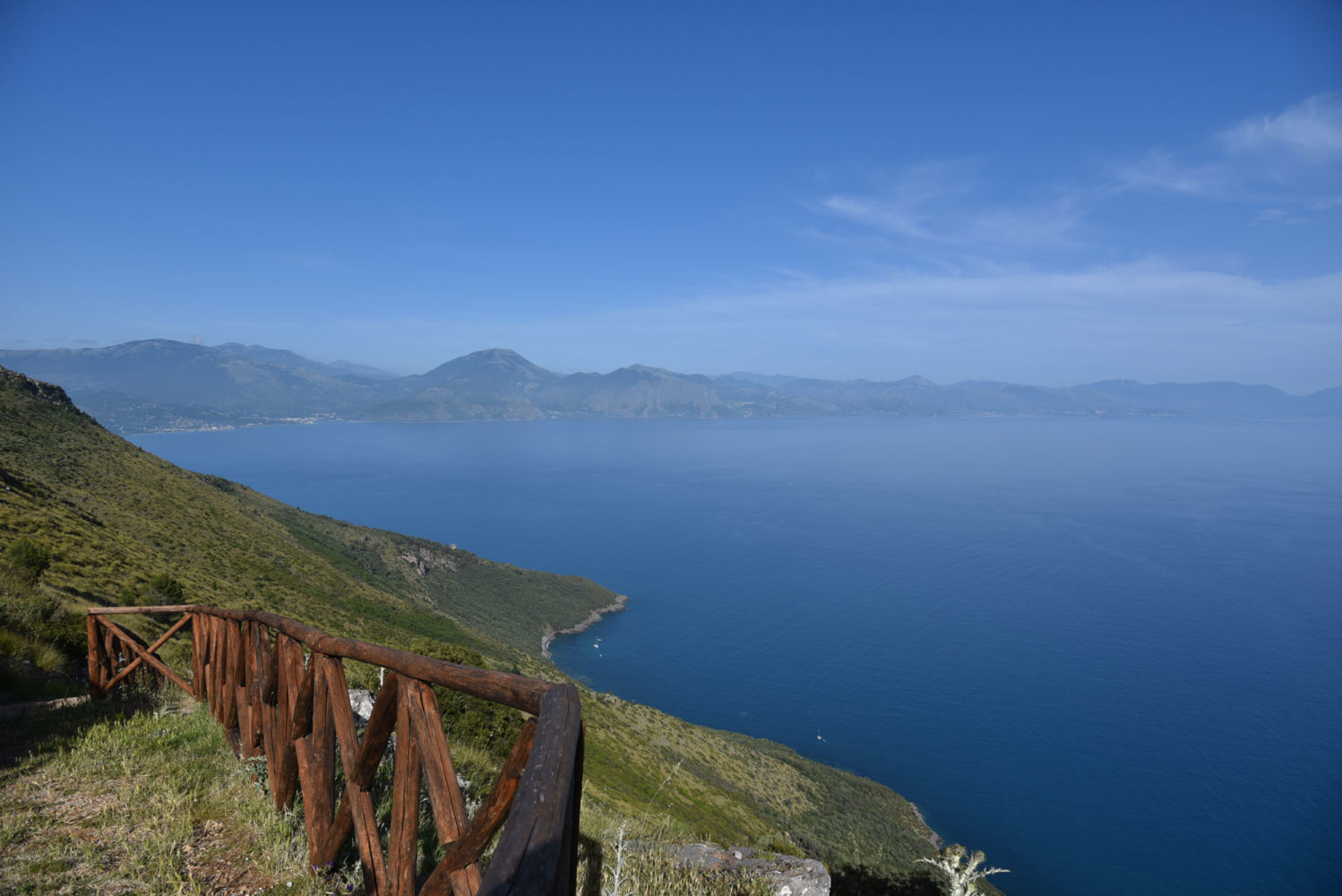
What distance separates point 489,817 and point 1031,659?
314 feet

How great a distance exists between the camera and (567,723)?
181cm

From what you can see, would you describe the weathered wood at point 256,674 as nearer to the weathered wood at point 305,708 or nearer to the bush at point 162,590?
the weathered wood at point 305,708

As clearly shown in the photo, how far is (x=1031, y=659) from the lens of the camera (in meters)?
80.7

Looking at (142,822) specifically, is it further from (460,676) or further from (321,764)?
(460,676)

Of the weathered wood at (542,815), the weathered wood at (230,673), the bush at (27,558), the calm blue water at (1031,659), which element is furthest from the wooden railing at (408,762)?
the calm blue water at (1031,659)

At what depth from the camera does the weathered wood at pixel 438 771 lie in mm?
2117

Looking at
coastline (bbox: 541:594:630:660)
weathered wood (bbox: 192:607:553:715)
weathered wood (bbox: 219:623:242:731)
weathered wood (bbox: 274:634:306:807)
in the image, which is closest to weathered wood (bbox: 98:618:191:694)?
weathered wood (bbox: 219:623:242:731)

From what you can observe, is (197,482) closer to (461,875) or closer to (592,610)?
(592,610)

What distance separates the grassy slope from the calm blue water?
12623mm

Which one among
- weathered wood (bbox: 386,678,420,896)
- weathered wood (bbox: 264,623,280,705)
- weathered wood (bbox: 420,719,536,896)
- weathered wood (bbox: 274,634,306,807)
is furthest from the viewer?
weathered wood (bbox: 264,623,280,705)

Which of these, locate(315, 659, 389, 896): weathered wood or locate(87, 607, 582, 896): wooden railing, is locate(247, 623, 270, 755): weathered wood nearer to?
locate(87, 607, 582, 896): wooden railing

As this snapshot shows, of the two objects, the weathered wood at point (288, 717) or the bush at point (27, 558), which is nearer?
the weathered wood at point (288, 717)

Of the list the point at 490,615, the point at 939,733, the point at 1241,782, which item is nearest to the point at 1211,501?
the point at 1241,782

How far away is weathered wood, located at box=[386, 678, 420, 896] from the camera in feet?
7.84
